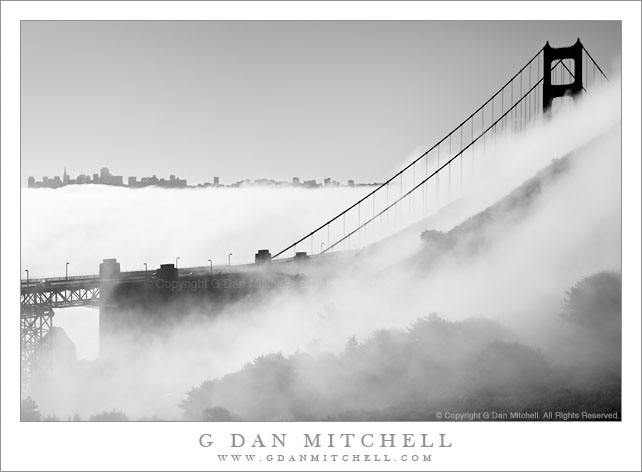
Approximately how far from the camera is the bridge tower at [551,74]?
21.0ft

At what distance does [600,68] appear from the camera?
6395mm

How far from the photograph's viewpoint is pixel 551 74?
6.53 metres

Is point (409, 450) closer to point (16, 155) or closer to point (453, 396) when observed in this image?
point (453, 396)

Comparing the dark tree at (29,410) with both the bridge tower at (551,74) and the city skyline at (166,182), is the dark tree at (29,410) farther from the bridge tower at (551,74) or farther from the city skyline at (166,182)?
the bridge tower at (551,74)

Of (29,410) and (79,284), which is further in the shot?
(79,284)

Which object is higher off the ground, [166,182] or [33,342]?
[166,182]

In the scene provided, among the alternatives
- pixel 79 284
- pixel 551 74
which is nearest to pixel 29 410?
pixel 79 284

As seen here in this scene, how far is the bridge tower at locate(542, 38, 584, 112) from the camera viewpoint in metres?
6.39

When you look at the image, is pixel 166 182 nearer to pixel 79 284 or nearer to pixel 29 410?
pixel 79 284

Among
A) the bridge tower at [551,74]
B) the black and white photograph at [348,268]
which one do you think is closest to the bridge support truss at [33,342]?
the black and white photograph at [348,268]

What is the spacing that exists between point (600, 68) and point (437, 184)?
1684mm

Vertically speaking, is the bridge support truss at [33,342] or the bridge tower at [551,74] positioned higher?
the bridge tower at [551,74]

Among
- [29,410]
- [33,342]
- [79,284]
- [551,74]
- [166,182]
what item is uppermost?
[551,74]

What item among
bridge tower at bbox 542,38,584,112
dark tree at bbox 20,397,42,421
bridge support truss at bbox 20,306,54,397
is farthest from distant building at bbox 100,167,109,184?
bridge tower at bbox 542,38,584,112
